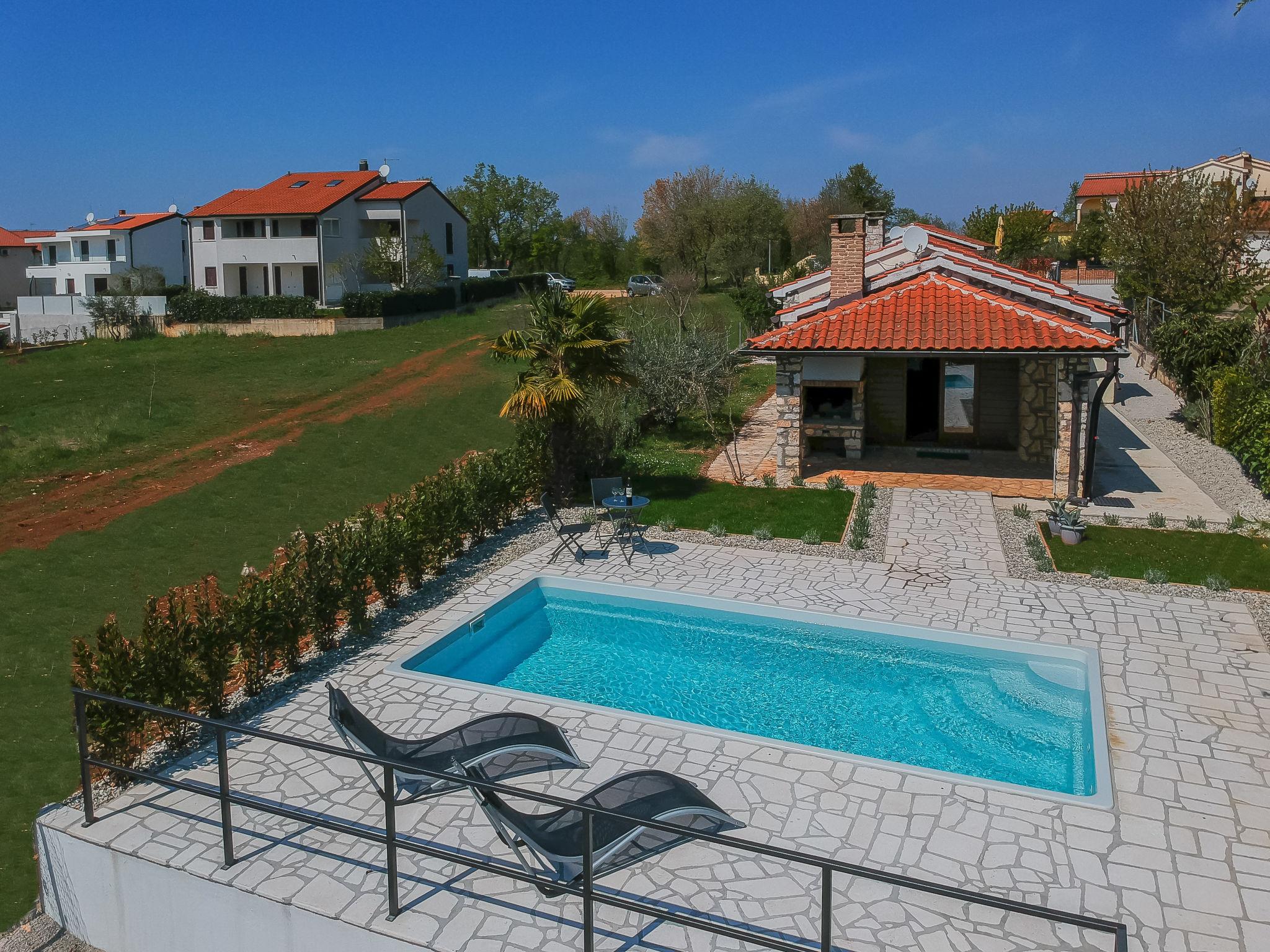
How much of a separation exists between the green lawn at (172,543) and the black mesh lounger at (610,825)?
4.16 m

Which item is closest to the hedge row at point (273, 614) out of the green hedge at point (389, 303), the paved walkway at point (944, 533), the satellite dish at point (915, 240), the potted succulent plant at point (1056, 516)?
the paved walkway at point (944, 533)

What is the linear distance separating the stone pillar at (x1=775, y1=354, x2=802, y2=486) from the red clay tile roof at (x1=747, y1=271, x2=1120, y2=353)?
0.59 metres

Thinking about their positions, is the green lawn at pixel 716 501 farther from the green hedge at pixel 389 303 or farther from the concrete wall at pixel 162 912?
the green hedge at pixel 389 303

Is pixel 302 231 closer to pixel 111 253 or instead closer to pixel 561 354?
pixel 111 253

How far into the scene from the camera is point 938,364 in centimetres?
2142

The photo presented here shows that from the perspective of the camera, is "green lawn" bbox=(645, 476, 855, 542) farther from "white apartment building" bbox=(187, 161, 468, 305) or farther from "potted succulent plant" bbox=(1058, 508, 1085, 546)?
"white apartment building" bbox=(187, 161, 468, 305)

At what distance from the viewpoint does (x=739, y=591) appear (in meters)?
13.2

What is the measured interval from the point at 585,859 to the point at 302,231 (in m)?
47.9

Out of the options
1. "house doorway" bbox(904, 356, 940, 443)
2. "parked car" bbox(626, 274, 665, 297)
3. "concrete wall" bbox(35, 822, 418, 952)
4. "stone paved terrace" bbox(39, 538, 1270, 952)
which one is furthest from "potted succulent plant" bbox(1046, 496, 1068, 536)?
"parked car" bbox(626, 274, 665, 297)

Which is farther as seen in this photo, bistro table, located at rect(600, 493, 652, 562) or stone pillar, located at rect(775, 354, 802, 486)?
stone pillar, located at rect(775, 354, 802, 486)

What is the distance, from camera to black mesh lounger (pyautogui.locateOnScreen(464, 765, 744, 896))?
260 inches

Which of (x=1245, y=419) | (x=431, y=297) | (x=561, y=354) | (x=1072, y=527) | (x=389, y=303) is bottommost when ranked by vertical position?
(x=1072, y=527)

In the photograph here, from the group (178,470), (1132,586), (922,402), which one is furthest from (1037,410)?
(178,470)

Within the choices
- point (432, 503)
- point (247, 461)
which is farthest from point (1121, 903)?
point (247, 461)
